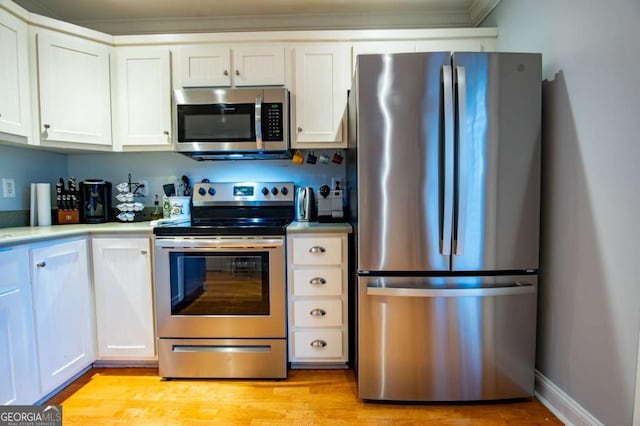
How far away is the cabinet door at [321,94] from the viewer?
80.2 inches

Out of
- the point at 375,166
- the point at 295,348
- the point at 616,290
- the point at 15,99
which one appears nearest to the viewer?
the point at 616,290

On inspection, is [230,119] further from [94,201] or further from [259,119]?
[94,201]

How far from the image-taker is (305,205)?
220 cm

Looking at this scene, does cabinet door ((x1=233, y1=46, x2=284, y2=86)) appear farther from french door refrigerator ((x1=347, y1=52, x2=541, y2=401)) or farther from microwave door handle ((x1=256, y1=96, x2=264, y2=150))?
Answer: french door refrigerator ((x1=347, y1=52, x2=541, y2=401))

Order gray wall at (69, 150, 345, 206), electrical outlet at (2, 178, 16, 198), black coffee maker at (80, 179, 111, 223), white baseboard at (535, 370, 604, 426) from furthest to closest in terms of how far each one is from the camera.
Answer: gray wall at (69, 150, 345, 206), black coffee maker at (80, 179, 111, 223), electrical outlet at (2, 178, 16, 198), white baseboard at (535, 370, 604, 426)

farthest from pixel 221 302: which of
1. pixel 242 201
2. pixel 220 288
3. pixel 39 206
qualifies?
pixel 39 206

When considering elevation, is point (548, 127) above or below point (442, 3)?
below

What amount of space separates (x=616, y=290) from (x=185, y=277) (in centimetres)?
213

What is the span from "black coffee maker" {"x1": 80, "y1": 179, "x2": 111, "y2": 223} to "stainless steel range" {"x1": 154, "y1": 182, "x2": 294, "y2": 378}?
81 centimetres

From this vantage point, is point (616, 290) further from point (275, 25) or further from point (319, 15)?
point (275, 25)

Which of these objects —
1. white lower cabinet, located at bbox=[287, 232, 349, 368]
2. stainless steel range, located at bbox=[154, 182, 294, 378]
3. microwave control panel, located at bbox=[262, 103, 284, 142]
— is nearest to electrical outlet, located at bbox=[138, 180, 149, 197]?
stainless steel range, located at bbox=[154, 182, 294, 378]

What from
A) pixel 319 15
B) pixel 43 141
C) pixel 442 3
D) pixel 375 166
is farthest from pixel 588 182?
pixel 43 141

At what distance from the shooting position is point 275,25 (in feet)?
7.64

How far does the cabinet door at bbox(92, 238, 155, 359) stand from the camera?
180cm
